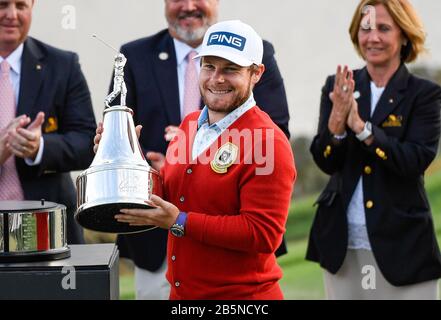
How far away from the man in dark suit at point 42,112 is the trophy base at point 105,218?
40.3 inches

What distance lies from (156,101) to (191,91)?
0.45 feet

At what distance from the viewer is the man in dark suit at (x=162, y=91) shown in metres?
3.79

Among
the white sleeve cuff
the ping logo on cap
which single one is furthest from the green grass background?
the ping logo on cap

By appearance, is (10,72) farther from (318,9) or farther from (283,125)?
(318,9)

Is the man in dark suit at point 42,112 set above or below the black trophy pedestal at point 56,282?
above

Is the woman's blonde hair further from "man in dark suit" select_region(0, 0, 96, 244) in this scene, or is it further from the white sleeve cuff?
the white sleeve cuff

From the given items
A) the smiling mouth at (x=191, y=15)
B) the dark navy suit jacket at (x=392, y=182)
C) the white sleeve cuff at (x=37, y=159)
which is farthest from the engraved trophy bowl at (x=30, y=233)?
the dark navy suit jacket at (x=392, y=182)

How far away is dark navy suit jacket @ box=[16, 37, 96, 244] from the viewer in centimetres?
379

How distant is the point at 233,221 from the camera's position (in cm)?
271

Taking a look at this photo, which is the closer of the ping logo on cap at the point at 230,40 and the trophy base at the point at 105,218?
the trophy base at the point at 105,218

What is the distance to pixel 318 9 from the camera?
16.0 feet

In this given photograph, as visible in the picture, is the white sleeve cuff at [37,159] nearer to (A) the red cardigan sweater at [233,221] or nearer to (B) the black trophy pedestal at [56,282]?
(A) the red cardigan sweater at [233,221]
